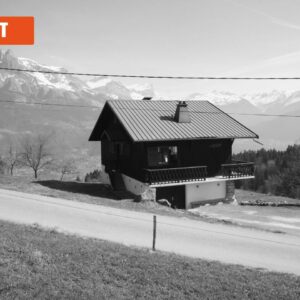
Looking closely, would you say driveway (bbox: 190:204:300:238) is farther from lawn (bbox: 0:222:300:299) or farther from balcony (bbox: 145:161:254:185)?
lawn (bbox: 0:222:300:299)

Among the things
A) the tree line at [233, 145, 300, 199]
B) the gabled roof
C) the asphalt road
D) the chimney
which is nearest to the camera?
the asphalt road

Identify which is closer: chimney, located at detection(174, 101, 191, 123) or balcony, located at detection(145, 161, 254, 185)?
balcony, located at detection(145, 161, 254, 185)

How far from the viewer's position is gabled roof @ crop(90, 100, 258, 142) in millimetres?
25138

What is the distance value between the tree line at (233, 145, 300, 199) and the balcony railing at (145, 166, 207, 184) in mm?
55910

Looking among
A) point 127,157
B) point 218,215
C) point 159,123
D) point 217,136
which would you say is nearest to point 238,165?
point 217,136

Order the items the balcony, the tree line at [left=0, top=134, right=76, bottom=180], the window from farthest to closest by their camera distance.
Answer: the tree line at [left=0, top=134, right=76, bottom=180]
the window
the balcony

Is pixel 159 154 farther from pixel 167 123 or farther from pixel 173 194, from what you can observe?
pixel 173 194

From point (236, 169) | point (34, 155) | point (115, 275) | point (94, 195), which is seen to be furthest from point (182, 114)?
point (34, 155)

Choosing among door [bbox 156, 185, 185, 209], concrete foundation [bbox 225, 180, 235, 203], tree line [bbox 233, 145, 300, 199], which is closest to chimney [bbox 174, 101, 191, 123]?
door [bbox 156, 185, 185, 209]

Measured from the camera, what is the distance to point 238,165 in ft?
91.9

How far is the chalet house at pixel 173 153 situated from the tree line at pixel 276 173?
53.8m

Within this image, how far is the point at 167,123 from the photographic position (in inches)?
1070

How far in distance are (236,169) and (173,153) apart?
5790 millimetres

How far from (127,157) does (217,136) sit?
732cm
